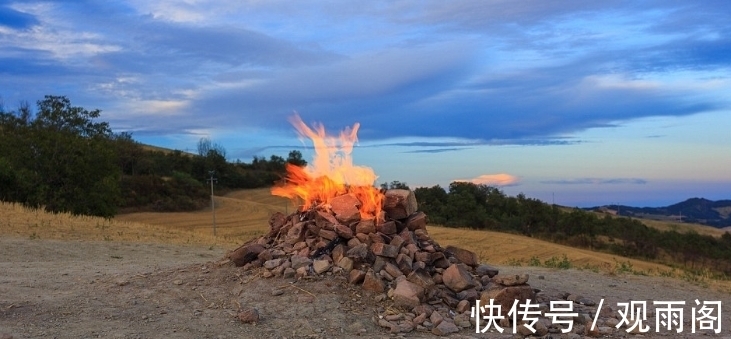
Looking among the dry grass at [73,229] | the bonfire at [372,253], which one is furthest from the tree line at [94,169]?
the dry grass at [73,229]

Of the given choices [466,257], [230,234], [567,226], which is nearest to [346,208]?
[466,257]

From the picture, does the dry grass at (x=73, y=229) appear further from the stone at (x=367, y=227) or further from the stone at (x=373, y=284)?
the stone at (x=373, y=284)

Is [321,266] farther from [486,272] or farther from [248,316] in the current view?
[486,272]

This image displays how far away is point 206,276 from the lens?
26.8ft

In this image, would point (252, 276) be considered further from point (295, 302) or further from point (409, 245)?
point (409, 245)

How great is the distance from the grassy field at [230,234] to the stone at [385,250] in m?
6.04

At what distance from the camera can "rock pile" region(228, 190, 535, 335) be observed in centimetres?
717

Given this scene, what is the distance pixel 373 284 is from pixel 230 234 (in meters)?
23.5

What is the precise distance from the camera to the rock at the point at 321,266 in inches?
305

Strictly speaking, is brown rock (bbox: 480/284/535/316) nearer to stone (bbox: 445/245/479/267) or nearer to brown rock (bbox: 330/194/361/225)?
stone (bbox: 445/245/479/267)

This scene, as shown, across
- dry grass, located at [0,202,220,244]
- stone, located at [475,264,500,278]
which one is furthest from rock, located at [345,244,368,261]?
dry grass, located at [0,202,220,244]

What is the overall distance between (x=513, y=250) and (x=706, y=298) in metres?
14.8

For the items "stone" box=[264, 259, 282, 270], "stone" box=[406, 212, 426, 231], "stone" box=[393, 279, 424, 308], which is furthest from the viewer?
"stone" box=[406, 212, 426, 231]

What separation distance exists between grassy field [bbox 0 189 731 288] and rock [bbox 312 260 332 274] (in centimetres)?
667
